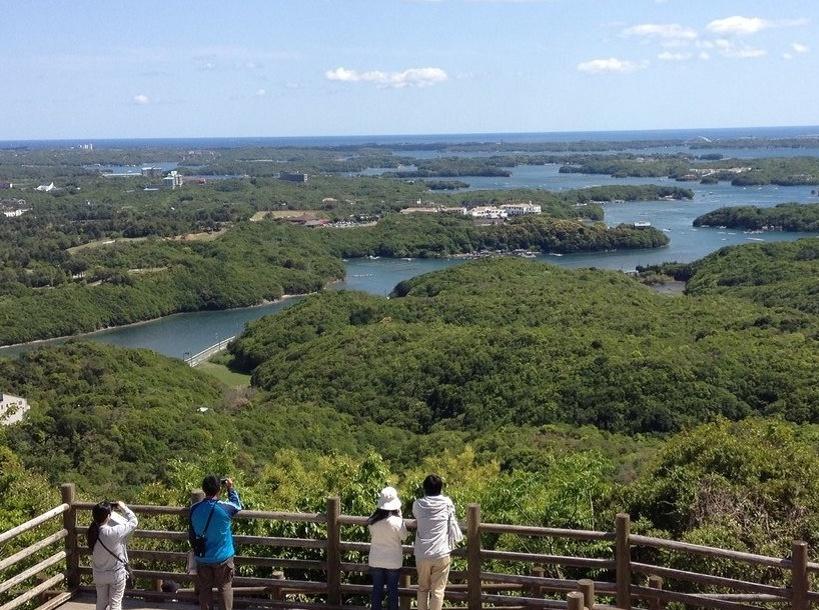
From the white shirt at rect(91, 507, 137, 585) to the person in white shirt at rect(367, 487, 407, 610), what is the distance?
73.6 inches

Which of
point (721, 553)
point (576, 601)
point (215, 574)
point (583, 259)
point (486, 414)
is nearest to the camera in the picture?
point (576, 601)

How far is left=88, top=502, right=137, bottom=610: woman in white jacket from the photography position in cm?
657

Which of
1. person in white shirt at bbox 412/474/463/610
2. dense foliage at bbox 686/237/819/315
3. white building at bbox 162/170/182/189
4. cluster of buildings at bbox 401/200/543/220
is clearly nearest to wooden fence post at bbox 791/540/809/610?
person in white shirt at bbox 412/474/463/610

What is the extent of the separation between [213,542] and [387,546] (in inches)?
52.6

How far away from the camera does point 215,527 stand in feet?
21.9

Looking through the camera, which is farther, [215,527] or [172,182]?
[172,182]

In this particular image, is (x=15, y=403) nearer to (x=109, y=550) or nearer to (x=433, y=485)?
(x=109, y=550)

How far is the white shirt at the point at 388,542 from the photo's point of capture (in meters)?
6.61

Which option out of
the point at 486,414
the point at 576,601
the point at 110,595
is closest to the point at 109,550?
the point at 110,595

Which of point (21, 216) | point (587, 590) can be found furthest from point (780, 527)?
point (21, 216)

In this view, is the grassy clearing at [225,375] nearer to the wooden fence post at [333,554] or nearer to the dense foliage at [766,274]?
the dense foliage at [766,274]

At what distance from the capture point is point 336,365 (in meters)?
A: 41.2

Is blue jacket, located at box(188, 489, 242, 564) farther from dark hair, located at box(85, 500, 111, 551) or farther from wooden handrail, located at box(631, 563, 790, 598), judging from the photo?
wooden handrail, located at box(631, 563, 790, 598)

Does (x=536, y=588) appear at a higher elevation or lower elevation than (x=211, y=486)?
lower
